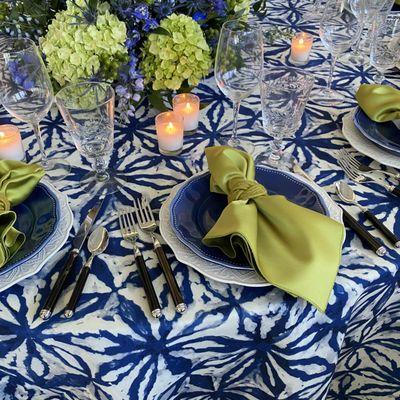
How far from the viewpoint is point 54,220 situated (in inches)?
26.3

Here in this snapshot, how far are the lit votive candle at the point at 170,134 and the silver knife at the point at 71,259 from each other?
174 millimetres

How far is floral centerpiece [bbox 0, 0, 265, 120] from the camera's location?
0.84 metres

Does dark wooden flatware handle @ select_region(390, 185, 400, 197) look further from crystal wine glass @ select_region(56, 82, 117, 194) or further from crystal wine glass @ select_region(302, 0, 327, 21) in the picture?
crystal wine glass @ select_region(302, 0, 327, 21)

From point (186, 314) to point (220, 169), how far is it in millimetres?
237

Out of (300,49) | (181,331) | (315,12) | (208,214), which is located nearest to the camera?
(181,331)

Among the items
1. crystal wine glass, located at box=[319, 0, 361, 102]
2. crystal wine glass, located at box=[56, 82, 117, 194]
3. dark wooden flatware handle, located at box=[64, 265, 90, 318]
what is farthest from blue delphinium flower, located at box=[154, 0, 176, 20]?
dark wooden flatware handle, located at box=[64, 265, 90, 318]

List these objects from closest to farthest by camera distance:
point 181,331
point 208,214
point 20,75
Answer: point 181,331
point 208,214
point 20,75

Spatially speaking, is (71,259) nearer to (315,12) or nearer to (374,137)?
(374,137)

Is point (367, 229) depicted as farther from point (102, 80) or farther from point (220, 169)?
point (102, 80)

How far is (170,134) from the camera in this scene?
2.82 ft

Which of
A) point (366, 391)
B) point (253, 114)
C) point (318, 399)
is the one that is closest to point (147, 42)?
point (253, 114)

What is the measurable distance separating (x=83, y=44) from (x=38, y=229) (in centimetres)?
39

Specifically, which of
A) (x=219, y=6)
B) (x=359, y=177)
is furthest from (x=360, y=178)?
(x=219, y=6)

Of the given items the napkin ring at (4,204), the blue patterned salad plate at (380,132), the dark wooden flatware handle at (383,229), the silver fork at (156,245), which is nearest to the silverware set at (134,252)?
the silver fork at (156,245)
